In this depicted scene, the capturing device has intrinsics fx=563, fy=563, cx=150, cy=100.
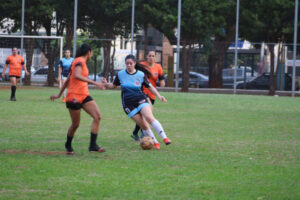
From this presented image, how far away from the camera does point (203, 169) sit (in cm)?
800

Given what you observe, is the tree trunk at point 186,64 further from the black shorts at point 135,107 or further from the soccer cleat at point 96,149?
the soccer cleat at point 96,149

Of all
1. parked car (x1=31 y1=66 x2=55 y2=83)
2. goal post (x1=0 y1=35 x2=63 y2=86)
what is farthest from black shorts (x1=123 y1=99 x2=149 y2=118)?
parked car (x1=31 y1=66 x2=55 y2=83)

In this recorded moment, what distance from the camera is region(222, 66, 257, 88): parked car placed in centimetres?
3585

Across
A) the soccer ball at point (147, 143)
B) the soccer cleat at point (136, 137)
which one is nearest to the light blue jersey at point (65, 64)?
the soccer cleat at point (136, 137)

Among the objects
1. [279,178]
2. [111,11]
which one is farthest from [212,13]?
[279,178]

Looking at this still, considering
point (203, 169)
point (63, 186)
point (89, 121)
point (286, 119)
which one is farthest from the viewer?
point (286, 119)

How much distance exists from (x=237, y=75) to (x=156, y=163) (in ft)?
91.9

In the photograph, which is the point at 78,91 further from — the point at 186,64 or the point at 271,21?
the point at 186,64

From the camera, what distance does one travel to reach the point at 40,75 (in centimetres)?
3753

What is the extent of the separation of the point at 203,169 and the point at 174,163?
635mm

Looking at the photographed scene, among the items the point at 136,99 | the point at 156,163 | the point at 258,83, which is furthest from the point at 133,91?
the point at 258,83

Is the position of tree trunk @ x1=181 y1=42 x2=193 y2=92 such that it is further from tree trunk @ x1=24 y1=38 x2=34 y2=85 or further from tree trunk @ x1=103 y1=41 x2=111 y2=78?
tree trunk @ x1=24 y1=38 x2=34 y2=85

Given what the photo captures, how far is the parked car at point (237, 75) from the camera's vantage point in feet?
118

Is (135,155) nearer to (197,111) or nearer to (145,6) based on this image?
(197,111)
